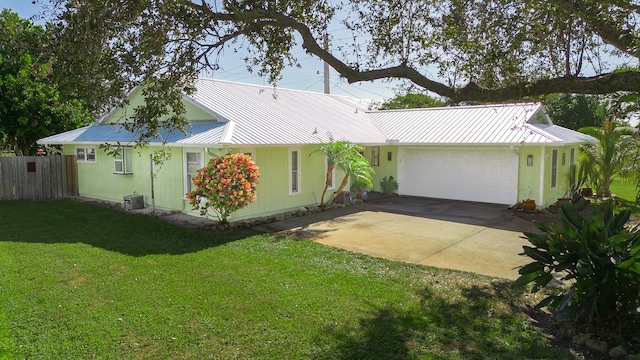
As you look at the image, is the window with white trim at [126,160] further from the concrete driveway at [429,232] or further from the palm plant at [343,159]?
the palm plant at [343,159]

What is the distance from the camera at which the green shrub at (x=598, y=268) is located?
5270mm

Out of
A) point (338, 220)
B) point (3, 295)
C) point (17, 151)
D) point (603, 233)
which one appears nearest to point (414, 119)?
point (338, 220)

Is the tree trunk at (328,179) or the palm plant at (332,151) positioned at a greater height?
the palm plant at (332,151)

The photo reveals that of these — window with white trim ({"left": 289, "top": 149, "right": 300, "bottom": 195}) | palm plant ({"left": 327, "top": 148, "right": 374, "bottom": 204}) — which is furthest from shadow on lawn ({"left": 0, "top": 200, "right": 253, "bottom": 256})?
palm plant ({"left": 327, "top": 148, "right": 374, "bottom": 204})

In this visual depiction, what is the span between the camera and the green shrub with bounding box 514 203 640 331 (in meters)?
5.27

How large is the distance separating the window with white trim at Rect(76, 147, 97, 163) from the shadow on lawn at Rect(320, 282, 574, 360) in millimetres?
14925

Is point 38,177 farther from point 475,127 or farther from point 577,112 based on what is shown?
point 577,112

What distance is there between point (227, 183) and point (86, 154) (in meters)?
9.73

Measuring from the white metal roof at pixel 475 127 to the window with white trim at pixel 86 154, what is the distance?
12107mm

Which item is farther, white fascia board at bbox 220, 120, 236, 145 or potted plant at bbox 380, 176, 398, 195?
potted plant at bbox 380, 176, 398, 195

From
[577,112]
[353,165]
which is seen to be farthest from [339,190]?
[577,112]

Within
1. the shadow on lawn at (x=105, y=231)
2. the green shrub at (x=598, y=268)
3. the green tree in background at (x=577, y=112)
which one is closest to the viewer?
the green shrub at (x=598, y=268)

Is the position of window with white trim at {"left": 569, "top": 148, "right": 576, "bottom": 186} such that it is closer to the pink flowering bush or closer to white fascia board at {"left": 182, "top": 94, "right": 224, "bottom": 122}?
the pink flowering bush

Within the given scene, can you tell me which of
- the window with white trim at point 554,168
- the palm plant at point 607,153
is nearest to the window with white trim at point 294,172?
the window with white trim at point 554,168
